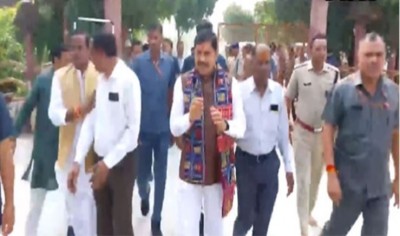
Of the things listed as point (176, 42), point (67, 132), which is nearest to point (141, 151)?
point (67, 132)

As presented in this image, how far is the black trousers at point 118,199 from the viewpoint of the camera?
537 centimetres

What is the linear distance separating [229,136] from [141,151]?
237 centimetres

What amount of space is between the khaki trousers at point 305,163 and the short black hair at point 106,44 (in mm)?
1900

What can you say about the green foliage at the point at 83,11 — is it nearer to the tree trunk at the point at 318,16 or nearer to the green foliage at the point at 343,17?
the green foliage at the point at 343,17

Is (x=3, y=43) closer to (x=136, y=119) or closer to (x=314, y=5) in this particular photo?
(x=314, y=5)

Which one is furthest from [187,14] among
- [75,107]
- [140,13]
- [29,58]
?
[75,107]

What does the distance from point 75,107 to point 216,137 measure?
1224 millimetres

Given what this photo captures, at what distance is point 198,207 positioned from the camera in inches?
202

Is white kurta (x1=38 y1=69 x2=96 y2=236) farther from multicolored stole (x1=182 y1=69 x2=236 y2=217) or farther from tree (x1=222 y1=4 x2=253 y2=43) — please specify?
tree (x1=222 y1=4 x2=253 y2=43)

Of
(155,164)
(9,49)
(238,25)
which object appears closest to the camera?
→ (155,164)

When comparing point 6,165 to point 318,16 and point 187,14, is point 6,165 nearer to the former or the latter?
point 318,16

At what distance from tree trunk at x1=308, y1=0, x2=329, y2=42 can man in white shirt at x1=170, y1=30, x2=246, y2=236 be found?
286cm

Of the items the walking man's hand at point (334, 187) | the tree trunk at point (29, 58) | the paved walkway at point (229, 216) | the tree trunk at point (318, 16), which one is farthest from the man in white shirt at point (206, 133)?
the tree trunk at point (29, 58)

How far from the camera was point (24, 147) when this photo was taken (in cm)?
1080
